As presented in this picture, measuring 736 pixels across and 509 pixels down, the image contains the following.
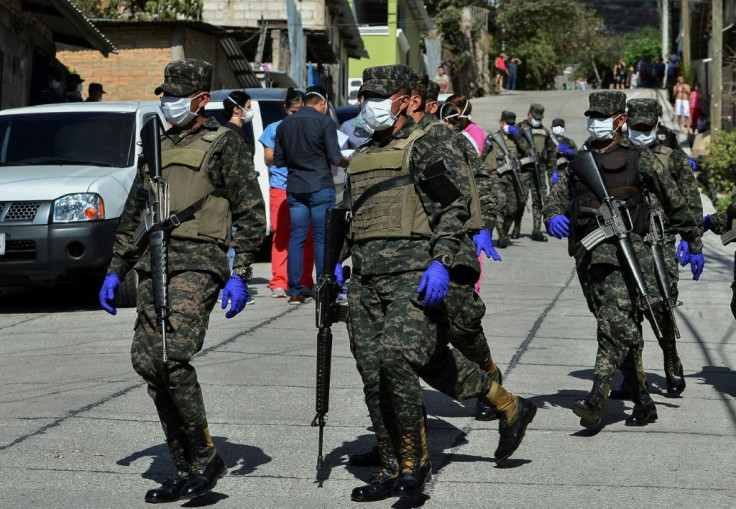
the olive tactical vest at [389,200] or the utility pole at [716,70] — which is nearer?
the olive tactical vest at [389,200]

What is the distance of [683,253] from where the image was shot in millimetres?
Result: 7934

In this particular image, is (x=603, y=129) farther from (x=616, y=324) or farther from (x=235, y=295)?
(x=235, y=295)

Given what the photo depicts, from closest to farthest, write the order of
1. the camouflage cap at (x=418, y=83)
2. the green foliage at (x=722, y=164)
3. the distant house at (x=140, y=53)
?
the camouflage cap at (x=418, y=83)
the green foliage at (x=722, y=164)
the distant house at (x=140, y=53)

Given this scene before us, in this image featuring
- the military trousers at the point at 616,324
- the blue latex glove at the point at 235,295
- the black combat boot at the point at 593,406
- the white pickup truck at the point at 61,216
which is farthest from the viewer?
the white pickup truck at the point at 61,216

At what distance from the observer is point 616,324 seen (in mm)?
7020

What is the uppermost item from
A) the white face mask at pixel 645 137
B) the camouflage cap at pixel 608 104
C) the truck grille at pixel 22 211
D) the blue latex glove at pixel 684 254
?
the camouflage cap at pixel 608 104

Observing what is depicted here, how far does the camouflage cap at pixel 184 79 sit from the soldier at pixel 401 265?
74cm

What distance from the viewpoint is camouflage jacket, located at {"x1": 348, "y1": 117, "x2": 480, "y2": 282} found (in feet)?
17.9

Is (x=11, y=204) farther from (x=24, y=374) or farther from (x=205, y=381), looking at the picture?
(x=205, y=381)

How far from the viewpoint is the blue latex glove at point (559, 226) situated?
23.4 feet

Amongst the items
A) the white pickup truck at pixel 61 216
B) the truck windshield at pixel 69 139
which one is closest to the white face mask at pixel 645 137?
the white pickup truck at pixel 61 216

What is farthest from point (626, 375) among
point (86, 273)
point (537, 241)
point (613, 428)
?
point (537, 241)

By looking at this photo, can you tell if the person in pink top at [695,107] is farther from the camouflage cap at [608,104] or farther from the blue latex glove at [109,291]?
the blue latex glove at [109,291]

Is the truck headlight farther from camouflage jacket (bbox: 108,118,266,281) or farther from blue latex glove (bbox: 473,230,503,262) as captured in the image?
camouflage jacket (bbox: 108,118,266,281)
